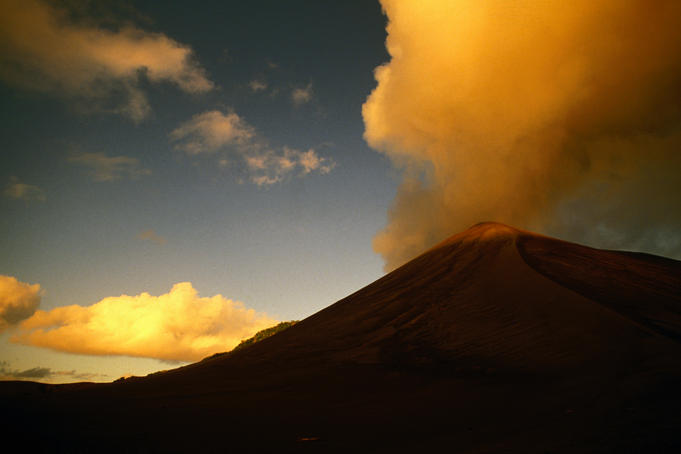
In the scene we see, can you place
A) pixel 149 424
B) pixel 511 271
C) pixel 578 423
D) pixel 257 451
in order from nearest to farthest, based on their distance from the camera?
1. pixel 257 451
2. pixel 578 423
3. pixel 149 424
4. pixel 511 271

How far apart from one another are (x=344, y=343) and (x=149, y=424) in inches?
491

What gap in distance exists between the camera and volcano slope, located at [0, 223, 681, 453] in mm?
8375

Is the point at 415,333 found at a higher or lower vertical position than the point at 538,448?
higher

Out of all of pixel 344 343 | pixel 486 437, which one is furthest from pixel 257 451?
pixel 344 343

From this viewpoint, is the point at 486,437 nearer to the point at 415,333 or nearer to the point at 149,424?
the point at 149,424

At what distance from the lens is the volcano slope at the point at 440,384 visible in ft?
27.5

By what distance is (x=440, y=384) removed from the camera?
13.9 m

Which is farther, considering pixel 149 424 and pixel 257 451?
pixel 149 424

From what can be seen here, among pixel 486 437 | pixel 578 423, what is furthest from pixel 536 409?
pixel 486 437

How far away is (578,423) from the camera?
8797mm

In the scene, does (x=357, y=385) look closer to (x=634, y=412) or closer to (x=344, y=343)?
(x=344, y=343)

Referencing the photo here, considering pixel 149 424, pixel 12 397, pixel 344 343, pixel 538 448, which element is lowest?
pixel 538 448

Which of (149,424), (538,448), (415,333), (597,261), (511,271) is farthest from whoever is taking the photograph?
(597,261)

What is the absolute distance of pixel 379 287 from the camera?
102 feet
